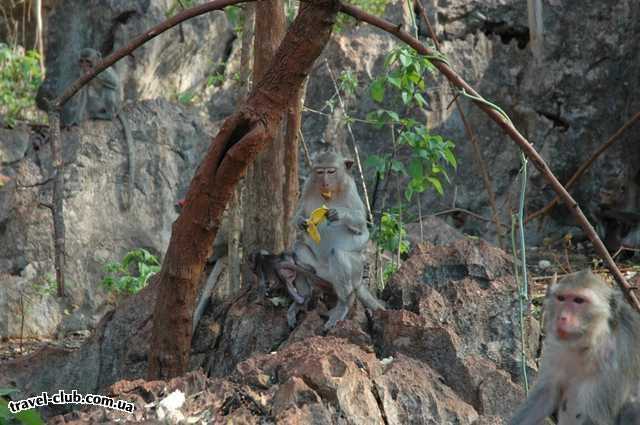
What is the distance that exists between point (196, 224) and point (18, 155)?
599 centimetres

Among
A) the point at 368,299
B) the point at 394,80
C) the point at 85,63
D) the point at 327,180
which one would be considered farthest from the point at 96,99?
the point at 368,299

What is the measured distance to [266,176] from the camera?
23.1 feet

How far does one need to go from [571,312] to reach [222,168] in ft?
6.15

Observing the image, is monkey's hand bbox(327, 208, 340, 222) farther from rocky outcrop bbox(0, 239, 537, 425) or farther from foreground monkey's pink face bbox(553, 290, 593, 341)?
foreground monkey's pink face bbox(553, 290, 593, 341)

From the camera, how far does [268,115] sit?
16.4ft

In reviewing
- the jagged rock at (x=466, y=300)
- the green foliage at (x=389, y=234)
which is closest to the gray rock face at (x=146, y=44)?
the green foliage at (x=389, y=234)

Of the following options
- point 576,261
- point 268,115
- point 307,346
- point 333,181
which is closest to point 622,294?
point 307,346

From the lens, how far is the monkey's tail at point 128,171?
1060cm

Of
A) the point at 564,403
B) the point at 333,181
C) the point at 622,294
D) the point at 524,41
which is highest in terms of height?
the point at 524,41

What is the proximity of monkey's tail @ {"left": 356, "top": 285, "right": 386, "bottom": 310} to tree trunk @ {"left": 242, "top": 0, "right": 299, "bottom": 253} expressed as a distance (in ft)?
2.85

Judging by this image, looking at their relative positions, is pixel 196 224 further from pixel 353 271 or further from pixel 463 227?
pixel 463 227

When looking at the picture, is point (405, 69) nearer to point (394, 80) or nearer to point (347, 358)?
point (394, 80)

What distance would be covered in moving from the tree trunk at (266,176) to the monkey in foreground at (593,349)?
3044mm

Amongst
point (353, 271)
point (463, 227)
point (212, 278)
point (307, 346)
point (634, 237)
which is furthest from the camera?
point (463, 227)
